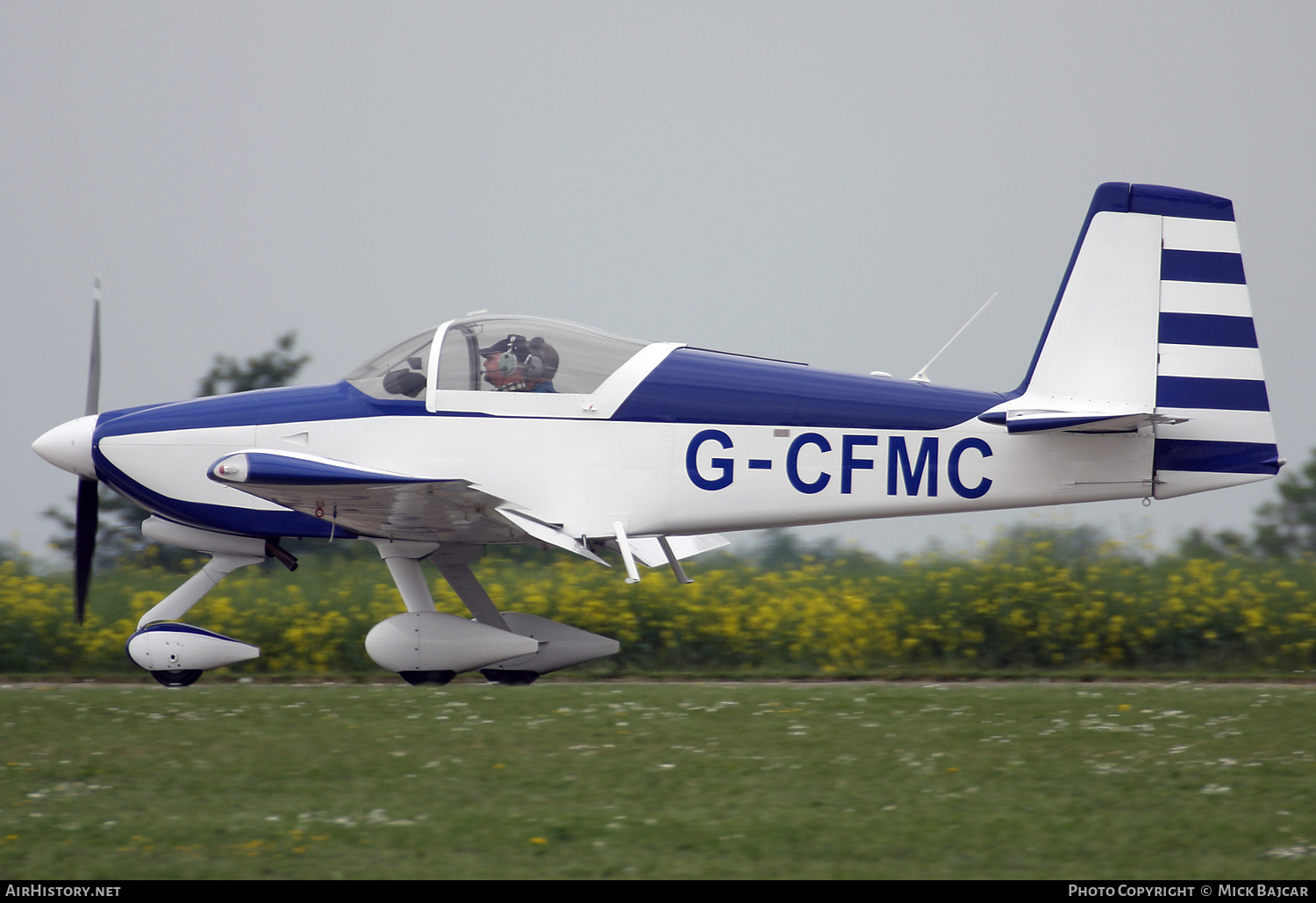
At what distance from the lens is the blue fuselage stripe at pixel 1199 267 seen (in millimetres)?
7734

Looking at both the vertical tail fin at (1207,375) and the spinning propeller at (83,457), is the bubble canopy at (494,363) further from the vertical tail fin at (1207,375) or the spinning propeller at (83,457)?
the vertical tail fin at (1207,375)

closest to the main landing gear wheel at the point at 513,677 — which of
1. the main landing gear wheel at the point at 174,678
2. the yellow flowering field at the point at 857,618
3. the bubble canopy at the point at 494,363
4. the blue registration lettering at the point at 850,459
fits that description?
the yellow flowering field at the point at 857,618

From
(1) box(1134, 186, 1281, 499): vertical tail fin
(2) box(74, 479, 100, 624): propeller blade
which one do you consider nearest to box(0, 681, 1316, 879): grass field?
(2) box(74, 479, 100, 624): propeller blade

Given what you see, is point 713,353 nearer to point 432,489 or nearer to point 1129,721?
point 432,489

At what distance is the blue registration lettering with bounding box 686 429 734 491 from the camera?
7.72 metres

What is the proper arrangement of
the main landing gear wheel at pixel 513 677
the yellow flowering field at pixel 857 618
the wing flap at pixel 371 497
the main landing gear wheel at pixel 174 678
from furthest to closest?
1. the yellow flowering field at pixel 857 618
2. the main landing gear wheel at pixel 513 677
3. the main landing gear wheel at pixel 174 678
4. the wing flap at pixel 371 497

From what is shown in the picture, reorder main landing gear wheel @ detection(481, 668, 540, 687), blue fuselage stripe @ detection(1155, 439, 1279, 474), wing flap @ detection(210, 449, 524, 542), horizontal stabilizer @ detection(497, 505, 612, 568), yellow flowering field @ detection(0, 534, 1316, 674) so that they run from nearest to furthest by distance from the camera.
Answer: wing flap @ detection(210, 449, 524, 542), horizontal stabilizer @ detection(497, 505, 612, 568), blue fuselage stripe @ detection(1155, 439, 1279, 474), main landing gear wheel @ detection(481, 668, 540, 687), yellow flowering field @ detection(0, 534, 1316, 674)

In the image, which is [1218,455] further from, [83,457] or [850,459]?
[83,457]

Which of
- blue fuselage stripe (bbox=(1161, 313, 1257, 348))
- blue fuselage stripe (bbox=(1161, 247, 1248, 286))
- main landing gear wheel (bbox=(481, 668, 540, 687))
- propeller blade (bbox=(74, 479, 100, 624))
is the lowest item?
main landing gear wheel (bbox=(481, 668, 540, 687))

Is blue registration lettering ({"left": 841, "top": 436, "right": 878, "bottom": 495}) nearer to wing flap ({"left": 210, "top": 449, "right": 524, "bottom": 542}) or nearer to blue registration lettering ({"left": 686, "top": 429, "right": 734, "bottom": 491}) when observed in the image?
blue registration lettering ({"left": 686, "top": 429, "right": 734, "bottom": 491})

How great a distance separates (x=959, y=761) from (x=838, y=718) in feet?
3.51

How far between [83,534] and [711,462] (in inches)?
183

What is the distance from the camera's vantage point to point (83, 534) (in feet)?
27.8

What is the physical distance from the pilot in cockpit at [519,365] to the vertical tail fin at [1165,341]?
3074 millimetres
